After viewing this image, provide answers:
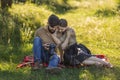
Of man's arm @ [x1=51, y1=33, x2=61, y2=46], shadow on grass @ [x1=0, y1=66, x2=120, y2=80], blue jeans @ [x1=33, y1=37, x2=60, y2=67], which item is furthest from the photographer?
man's arm @ [x1=51, y1=33, x2=61, y2=46]

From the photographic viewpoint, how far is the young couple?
9883 mm

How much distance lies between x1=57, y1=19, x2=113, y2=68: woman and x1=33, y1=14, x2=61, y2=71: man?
8.3 inches

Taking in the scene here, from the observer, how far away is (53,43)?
1017cm

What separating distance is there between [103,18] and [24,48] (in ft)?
24.4

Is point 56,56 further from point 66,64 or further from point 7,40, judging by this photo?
point 7,40

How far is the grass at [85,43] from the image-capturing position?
374 inches

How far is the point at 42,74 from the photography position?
31.2 feet

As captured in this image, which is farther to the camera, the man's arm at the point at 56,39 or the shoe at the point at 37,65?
the man's arm at the point at 56,39

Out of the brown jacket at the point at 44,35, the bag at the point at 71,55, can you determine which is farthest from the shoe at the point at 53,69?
the brown jacket at the point at 44,35

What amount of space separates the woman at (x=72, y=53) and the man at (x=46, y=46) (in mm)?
211

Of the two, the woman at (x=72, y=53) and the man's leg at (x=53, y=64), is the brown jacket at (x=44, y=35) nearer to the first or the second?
the woman at (x=72, y=53)

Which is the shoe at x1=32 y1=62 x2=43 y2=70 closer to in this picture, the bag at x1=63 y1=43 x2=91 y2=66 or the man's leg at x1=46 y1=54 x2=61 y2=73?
the man's leg at x1=46 y1=54 x2=61 y2=73

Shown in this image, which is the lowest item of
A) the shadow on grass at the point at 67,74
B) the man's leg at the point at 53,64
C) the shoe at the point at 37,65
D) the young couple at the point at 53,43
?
the shadow on grass at the point at 67,74

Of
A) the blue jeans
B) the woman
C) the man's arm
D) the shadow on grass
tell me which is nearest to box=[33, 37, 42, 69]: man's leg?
the blue jeans
